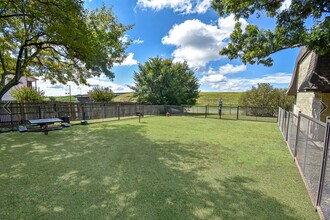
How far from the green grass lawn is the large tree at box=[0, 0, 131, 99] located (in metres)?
5.45

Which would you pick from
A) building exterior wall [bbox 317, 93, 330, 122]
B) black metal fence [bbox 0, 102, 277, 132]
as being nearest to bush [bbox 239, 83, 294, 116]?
black metal fence [bbox 0, 102, 277, 132]

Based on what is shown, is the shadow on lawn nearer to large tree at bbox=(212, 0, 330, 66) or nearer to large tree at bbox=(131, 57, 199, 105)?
large tree at bbox=(212, 0, 330, 66)

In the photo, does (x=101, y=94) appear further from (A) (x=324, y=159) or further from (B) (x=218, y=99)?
(B) (x=218, y=99)

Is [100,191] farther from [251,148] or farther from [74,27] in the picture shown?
[74,27]

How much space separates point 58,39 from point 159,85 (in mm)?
13818

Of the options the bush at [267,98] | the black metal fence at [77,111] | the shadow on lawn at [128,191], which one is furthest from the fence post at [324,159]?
the bush at [267,98]

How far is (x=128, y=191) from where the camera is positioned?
311cm

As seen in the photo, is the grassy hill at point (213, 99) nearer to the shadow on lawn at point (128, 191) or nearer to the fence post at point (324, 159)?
the shadow on lawn at point (128, 191)

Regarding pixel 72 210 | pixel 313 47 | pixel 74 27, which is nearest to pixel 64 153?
pixel 72 210

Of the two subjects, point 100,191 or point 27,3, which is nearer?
point 100,191

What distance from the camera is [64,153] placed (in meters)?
5.33

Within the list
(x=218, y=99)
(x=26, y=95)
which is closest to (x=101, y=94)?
(x=26, y=95)

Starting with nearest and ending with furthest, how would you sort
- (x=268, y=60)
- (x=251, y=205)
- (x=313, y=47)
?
(x=251, y=205)
(x=313, y=47)
(x=268, y=60)

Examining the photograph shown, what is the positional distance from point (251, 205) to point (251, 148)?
151 inches
